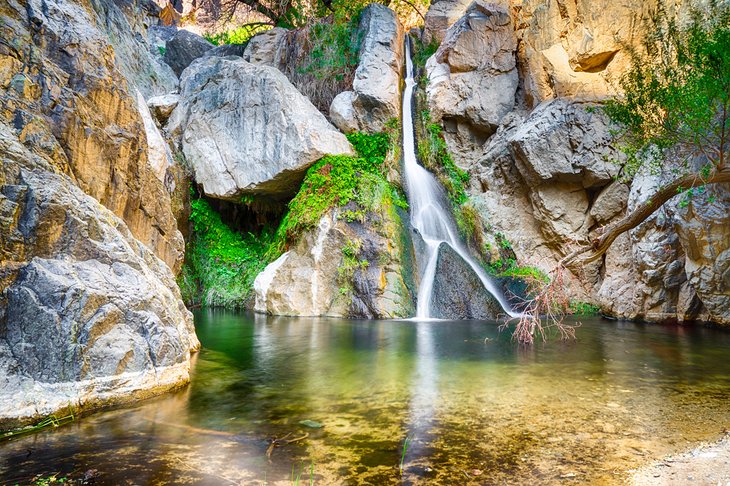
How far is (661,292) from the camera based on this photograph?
463 inches

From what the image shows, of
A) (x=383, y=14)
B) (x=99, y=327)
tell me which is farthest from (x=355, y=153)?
(x=99, y=327)

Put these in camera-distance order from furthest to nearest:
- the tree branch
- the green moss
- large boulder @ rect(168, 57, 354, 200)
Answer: large boulder @ rect(168, 57, 354, 200) < the green moss < the tree branch

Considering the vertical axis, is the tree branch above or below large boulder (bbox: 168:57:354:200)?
below

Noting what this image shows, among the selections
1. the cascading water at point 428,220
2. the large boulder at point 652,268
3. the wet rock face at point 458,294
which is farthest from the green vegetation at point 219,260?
the large boulder at point 652,268

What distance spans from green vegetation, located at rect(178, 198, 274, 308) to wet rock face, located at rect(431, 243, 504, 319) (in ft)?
17.5

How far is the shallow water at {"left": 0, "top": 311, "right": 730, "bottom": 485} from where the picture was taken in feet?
11.2

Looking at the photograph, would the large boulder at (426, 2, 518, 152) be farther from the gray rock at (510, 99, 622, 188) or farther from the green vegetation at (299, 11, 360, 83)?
the green vegetation at (299, 11, 360, 83)

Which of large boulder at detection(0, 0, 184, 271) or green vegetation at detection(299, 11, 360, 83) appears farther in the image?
green vegetation at detection(299, 11, 360, 83)

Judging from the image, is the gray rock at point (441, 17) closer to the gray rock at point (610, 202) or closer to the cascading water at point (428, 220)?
the cascading water at point (428, 220)

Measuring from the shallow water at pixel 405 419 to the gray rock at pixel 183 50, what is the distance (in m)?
16.2

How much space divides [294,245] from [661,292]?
30.9 feet

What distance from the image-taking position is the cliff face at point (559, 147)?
38.7 feet

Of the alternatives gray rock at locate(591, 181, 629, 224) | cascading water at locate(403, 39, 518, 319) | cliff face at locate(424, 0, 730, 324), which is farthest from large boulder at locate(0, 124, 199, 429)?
gray rock at locate(591, 181, 629, 224)

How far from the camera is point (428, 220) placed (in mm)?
14844
